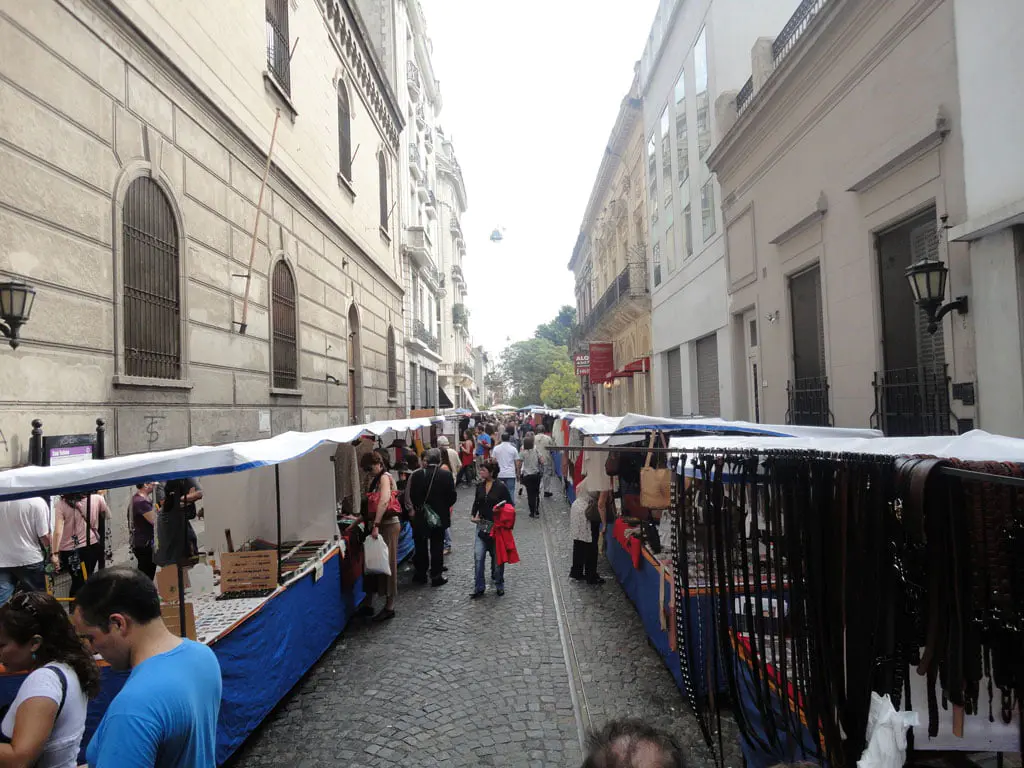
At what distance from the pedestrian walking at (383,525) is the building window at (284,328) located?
5.25 meters

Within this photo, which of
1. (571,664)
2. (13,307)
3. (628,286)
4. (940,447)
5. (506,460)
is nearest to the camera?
(940,447)

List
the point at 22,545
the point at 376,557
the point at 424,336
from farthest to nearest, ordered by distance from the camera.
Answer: the point at 424,336 → the point at 376,557 → the point at 22,545

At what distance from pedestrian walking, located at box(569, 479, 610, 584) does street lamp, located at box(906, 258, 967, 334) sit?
424cm

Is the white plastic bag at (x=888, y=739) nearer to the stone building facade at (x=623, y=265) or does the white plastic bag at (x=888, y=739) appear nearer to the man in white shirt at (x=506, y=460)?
the man in white shirt at (x=506, y=460)

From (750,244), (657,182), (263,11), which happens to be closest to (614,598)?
(750,244)

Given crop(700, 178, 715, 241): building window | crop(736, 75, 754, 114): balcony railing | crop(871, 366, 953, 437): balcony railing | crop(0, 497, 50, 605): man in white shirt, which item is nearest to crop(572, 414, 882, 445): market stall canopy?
crop(871, 366, 953, 437): balcony railing

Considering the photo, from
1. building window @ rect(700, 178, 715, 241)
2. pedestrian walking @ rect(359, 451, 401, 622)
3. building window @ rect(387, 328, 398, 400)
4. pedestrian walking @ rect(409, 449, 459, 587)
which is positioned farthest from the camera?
building window @ rect(387, 328, 398, 400)

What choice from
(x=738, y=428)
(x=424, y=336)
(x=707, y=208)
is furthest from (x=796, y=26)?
(x=424, y=336)

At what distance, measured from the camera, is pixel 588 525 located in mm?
8844

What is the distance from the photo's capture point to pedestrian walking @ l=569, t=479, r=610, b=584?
8789 millimetres

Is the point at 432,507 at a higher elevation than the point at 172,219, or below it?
below

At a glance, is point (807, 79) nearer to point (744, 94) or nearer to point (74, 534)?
point (744, 94)

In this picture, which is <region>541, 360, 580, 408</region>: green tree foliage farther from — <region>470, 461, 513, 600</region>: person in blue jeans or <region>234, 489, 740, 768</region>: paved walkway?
<region>234, 489, 740, 768</region>: paved walkway

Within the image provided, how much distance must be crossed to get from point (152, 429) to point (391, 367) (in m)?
15.8
